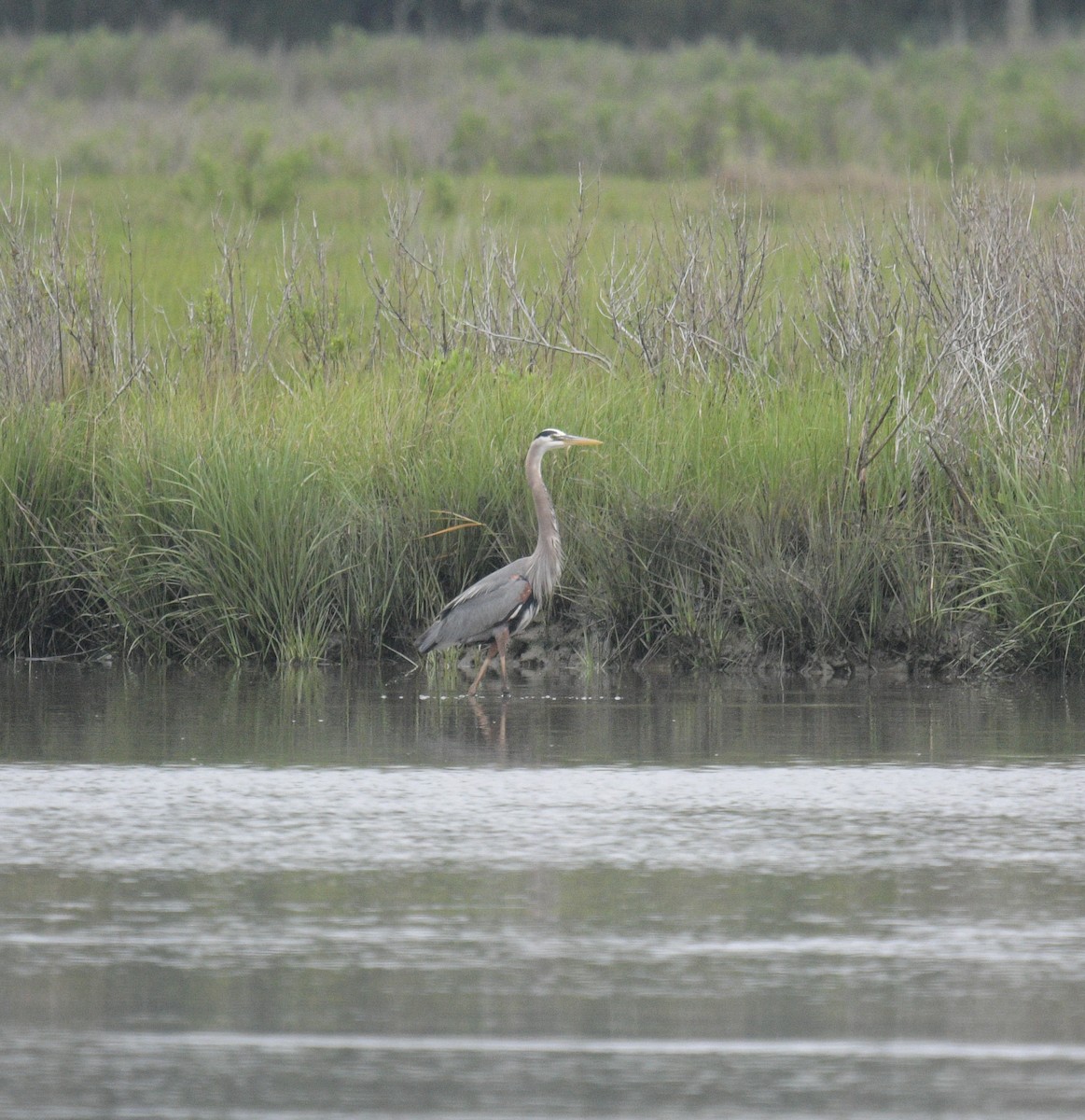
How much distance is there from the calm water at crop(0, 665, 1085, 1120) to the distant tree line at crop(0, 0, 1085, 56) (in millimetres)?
50020

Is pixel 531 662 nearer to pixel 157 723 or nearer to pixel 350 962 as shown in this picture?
pixel 157 723

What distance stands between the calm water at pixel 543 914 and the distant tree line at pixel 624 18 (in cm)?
5002

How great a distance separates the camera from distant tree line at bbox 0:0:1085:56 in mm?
56750

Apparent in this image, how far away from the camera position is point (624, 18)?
58438mm

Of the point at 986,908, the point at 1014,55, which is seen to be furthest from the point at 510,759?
the point at 1014,55

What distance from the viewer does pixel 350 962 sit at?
488 centimetres

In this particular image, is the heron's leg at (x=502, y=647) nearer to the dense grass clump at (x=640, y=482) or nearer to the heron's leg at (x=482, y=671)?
the heron's leg at (x=482, y=671)

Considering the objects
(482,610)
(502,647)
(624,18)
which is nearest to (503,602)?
(482,610)

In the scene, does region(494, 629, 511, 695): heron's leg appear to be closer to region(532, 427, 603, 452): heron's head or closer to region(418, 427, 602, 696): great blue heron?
region(418, 427, 602, 696): great blue heron

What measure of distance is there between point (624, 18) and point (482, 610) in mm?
51602

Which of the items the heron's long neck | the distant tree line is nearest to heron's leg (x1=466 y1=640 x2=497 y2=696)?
the heron's long neck

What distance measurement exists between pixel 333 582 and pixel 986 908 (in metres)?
5.26

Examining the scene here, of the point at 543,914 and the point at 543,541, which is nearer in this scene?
the point at 543,914

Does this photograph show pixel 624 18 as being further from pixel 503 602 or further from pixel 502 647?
Result: pixel 503 602
